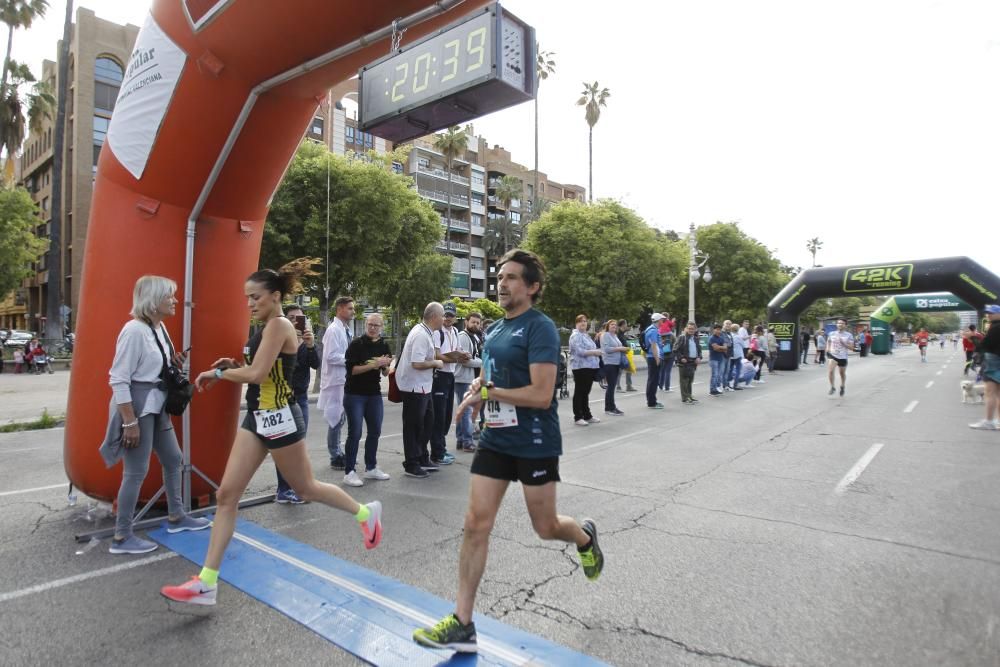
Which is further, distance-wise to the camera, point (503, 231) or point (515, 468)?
point (503, 231)

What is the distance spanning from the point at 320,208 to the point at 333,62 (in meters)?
12.3

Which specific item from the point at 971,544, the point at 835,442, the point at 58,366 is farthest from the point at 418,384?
the point at 58,366

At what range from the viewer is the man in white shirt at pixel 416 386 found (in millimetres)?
6176

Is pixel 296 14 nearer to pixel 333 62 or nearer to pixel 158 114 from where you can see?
pixel 333 62

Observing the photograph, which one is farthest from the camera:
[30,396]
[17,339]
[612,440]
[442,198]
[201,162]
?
[442,198]

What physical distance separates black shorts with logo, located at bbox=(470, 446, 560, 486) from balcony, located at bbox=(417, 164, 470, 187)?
5771cm

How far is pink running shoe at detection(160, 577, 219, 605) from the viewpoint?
9.91 ft

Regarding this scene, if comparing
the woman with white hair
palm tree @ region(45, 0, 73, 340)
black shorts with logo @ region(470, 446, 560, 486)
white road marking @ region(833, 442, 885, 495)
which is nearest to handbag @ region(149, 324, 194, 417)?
the woman with white hair

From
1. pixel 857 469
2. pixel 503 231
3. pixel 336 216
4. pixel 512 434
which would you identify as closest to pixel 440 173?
pixel 503 231

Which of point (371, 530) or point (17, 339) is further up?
point (17, 339)

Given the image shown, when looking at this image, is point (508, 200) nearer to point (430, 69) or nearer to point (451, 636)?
point (430, 69)

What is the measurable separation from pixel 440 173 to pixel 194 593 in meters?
60.8

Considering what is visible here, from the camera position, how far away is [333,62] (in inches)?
168

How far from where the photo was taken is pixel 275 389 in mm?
3365
